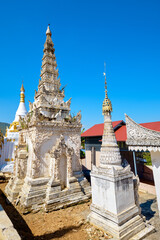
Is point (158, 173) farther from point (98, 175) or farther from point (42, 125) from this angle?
point (42, 125)

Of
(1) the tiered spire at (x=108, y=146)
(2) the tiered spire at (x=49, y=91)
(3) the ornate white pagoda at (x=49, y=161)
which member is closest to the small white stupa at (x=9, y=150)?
(3) the ornate white pagoda at (x=49, y=161)

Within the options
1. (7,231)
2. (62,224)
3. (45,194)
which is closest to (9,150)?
(45,194)

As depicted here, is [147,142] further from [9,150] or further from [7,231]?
[9,150]

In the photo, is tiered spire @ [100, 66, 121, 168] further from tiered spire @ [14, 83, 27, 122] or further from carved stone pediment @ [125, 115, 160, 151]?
tiered spire @ [14, 83, 27, 122]

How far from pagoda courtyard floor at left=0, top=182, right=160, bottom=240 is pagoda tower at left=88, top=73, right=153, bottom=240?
0.44m

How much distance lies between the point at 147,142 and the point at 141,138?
0.99ft

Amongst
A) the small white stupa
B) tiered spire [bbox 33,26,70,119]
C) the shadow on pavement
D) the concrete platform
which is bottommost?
the shadow on pavement

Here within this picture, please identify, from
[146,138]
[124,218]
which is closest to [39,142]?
[124,218]

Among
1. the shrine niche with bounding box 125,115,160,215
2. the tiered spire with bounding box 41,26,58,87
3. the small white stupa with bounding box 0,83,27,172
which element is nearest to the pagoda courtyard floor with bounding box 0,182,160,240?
the shrine niche with bounding box 125,115,160,215

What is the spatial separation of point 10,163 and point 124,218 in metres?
14.2

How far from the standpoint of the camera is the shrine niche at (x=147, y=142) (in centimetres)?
409

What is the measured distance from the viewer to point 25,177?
991 centimetres

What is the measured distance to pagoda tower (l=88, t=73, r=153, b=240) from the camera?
528 cm

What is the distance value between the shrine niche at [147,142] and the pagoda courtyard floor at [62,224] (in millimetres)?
3199
